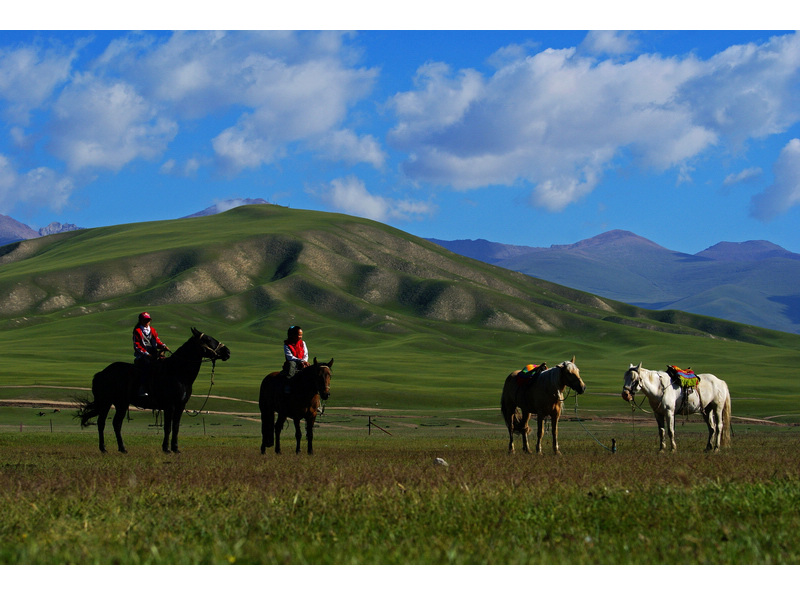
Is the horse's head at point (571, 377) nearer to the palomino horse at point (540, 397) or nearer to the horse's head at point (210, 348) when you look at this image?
the palomino horse at point (540, 397)

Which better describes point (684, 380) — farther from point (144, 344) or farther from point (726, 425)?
point (144, 344)

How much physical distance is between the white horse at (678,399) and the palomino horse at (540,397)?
7.70 feet

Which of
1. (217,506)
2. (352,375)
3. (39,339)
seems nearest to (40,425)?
(217,506)

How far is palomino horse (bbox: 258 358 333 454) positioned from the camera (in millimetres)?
23016

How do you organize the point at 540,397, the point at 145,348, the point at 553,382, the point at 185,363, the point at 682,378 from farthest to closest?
1. the point at 682,378
2. the point at 540,397
3. the point at 553,382
4. the point at 145,348
5. the point at 185,363

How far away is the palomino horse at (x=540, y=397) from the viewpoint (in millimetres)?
24427

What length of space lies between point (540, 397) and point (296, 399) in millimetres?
7532

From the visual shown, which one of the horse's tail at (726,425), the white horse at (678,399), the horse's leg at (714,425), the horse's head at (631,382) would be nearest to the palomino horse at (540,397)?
the horse's head at (631,382)

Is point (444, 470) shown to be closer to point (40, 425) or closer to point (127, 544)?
point (127, 544)

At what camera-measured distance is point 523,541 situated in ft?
29.8

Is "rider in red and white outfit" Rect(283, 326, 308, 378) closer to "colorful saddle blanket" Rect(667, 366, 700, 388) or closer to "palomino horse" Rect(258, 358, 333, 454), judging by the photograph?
"palomino horse" Rect(258, 358, 333, 454)

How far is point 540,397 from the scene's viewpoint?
2561 cm

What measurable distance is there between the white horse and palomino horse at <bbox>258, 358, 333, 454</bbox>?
962 centimetres

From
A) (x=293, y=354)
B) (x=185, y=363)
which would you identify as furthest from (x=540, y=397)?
(x=185, y=363)
